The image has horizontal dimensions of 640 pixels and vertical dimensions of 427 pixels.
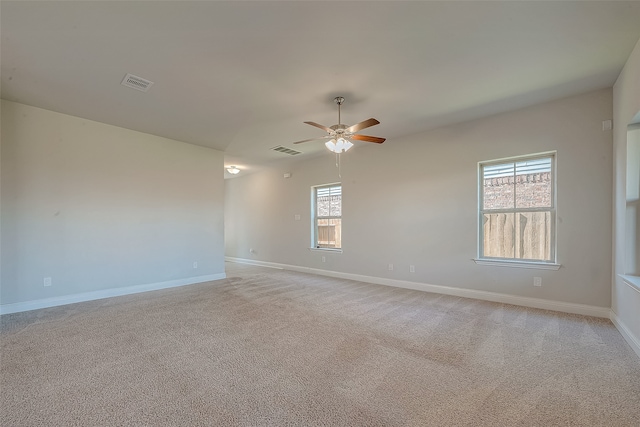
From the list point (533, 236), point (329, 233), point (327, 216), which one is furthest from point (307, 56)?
point (329, 233)

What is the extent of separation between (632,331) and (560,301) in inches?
39.4

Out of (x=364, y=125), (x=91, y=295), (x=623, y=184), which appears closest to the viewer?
(x=623, y=184)

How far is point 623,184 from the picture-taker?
9.11 feet

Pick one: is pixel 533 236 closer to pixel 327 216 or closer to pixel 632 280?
pixel 632 280

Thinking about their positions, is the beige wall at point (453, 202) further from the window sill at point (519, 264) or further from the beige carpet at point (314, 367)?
the beige carpet at point (314, 367)

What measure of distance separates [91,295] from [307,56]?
4.59 metres

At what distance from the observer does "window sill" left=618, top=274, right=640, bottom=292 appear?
2.39m

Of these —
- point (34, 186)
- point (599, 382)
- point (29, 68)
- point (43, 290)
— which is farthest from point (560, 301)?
point (34, 186)

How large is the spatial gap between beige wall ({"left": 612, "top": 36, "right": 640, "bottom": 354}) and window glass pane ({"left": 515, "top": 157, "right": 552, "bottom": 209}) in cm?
Answer: 66

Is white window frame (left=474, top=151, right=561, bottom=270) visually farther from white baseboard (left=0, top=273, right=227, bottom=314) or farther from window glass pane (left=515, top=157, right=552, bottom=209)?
white baseboard (left=0, top=273, right=227, bottom=314)

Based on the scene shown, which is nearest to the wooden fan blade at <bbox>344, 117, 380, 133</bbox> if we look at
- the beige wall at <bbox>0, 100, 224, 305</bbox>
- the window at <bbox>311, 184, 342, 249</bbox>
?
the window at <bbox>311, 184, 342, 249</bbox>

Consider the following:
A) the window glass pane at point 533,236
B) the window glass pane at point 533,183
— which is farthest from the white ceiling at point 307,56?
the window glass pane at point 533,236

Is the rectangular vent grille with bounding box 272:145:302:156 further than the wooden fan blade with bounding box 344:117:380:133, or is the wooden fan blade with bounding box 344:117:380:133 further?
the rectangular vent grille with bounding box 272:145:302:156

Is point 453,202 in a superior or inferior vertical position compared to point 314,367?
superior
